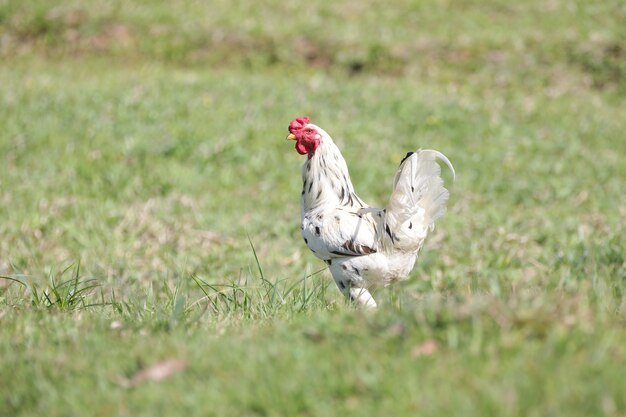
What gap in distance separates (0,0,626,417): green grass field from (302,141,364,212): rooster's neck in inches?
22.4

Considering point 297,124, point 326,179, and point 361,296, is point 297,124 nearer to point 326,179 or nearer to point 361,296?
point 326,179

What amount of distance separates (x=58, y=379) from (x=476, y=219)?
5.63 m

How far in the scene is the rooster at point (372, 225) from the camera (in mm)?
4332

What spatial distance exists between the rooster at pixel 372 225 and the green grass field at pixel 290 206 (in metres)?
0.20

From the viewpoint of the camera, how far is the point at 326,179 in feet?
14.9

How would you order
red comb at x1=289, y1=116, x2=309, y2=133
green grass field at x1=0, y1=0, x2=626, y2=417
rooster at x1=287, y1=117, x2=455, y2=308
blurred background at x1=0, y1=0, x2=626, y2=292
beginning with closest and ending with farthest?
green grass field at x1=0, y1=0, x2=626, y2=417 → rooster at x1=287, y1=117, x2=455, y2=308 → red comb at x1=289, y1=116, x2=309, y2=133 → blurred background at x1=0, y1=0, x2=626, y2=292

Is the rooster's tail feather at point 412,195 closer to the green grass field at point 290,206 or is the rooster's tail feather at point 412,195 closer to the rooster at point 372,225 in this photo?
the rooster at point 372,225

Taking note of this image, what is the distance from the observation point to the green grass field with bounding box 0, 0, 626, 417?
278 cm

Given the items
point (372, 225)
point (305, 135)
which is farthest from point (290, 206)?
point (372, 225)

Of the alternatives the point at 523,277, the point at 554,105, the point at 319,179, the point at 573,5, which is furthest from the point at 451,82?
the point at 319,179

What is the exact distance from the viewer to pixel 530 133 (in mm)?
11086

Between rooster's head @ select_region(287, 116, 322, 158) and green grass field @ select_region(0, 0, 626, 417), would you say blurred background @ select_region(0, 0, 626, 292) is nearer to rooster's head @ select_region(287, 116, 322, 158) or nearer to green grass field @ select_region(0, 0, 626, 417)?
green grass field @ select_region(0, 0, 626, 417)

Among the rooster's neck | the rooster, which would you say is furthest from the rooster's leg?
the rooster's neck

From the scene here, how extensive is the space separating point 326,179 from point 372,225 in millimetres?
398
